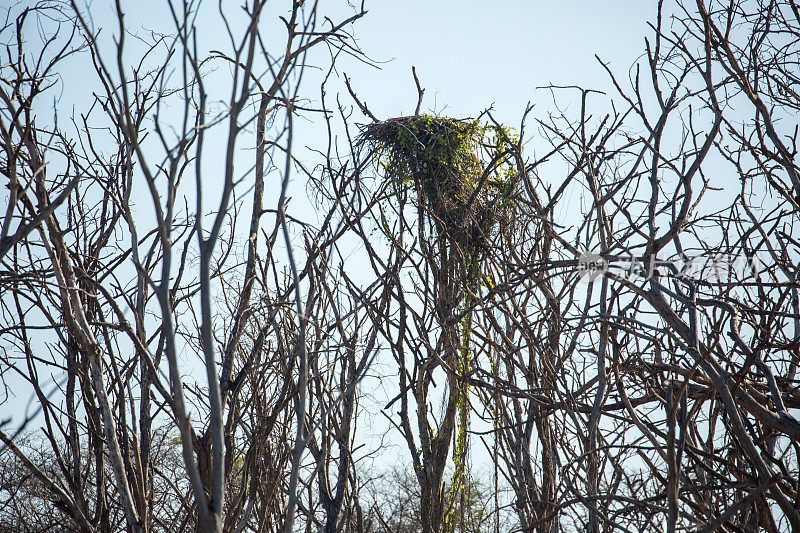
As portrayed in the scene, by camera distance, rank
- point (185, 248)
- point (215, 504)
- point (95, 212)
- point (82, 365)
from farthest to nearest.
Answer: point (95, 212), point (185, 248), point (82, 365), point (215, 504)

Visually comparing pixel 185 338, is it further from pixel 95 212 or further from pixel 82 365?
pixel 82 365

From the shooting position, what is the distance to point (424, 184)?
523 centimetres

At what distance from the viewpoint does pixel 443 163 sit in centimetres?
527

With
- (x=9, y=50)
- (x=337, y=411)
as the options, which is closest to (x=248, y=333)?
(x=337, y=411)

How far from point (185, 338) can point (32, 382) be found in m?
1.28

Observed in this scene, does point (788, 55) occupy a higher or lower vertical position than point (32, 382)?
higher

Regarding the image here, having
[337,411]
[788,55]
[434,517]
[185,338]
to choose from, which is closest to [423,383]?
[434,517]

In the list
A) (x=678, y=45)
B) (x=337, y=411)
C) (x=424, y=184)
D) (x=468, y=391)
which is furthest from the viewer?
(x=424, y=184)

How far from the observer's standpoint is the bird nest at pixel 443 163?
490cm

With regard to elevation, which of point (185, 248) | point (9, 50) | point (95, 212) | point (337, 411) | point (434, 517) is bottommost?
point (434, 517)

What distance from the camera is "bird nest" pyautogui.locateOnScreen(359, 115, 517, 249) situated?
490 centimetres

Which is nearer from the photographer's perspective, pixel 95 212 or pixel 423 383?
pixel 95 212

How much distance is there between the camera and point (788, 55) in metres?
2.51

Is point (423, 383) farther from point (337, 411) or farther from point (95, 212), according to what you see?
point (95, 212)
